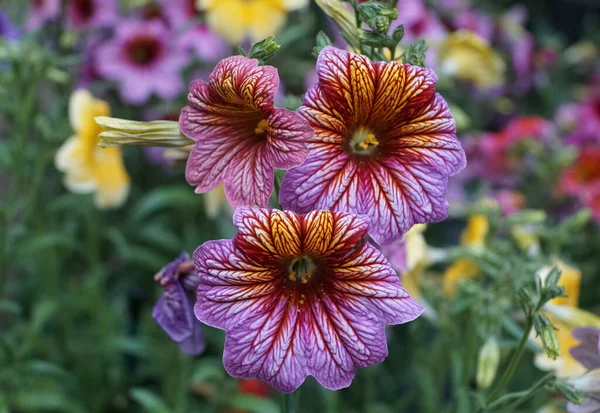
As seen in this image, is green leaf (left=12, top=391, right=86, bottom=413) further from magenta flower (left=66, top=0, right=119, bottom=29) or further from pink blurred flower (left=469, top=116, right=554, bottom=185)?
pink blurred flower (left=469, top=116, right=554, bottom=185)

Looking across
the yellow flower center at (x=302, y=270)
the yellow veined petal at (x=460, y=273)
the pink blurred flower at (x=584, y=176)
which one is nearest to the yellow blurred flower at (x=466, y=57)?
the pink blurred flower at (x=584, y=176)

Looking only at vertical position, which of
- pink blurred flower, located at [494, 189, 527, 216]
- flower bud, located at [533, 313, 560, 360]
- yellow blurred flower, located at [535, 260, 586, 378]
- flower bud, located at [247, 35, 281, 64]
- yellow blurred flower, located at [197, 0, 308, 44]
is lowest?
yellow blurred flower, located at [535, 260, 586, 378]

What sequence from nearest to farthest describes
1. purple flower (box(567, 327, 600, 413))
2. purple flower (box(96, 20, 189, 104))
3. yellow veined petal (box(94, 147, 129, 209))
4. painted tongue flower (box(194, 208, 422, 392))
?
painted tongue flower (box(194, 208, 422, 392))
purple flower (box(567, 327, 600, 413))
yellow veined petal (box(94, 147, 129, 209))
purple flower (box(96, 20, 189, 104))

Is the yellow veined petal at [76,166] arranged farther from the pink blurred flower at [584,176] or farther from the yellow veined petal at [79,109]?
the pink blurred flower at [584,176]

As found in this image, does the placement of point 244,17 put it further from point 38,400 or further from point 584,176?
point 584,176

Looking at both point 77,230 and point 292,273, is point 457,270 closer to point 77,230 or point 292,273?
point 292,273

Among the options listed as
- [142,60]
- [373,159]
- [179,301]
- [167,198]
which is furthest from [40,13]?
[373,159]

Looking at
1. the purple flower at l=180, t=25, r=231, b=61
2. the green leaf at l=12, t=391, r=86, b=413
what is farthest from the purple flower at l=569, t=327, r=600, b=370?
the purple flower at l=180, t=25, r=231, b=61
